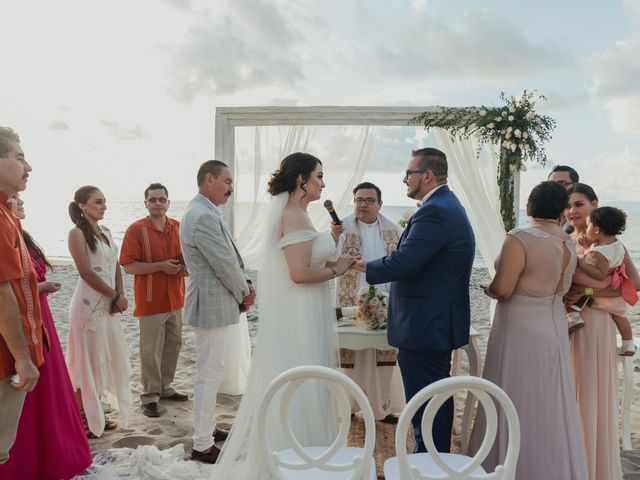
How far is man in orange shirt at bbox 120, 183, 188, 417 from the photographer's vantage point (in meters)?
4.62

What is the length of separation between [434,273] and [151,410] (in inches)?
114

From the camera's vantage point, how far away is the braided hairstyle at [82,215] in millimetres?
4133

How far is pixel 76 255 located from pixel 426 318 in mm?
2672

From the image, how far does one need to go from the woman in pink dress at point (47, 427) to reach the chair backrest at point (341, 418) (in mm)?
1736

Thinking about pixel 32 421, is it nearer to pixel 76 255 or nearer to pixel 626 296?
pixel 76 255

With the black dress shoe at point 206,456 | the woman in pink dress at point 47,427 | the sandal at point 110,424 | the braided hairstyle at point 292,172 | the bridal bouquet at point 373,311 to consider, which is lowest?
the black dress shoe at point 206,456

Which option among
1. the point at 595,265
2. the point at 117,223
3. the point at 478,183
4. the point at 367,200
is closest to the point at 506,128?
the point at 478,183

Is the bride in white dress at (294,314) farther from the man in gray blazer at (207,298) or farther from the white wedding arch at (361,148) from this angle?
the white wedding arch at (361,148)

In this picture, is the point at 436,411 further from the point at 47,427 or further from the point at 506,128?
the point at 506,128

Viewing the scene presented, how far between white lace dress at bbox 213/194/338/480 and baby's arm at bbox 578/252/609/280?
152 cm

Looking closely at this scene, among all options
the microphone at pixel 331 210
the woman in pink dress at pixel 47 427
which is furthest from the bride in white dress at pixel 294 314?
the woman in pink dress at pixel 47 427

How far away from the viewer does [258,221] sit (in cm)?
812

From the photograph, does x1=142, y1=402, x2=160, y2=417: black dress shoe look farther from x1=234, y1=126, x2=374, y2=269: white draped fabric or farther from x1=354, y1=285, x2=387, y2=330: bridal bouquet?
x1=234, y1=126, x2=374, y2=269: white draped fabric

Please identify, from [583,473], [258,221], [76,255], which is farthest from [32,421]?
[258,221]
